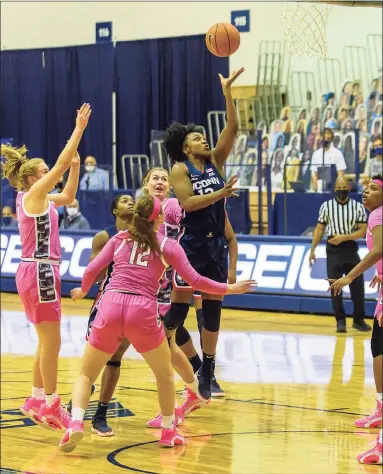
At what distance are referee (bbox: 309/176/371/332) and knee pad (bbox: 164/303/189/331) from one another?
5.31 metres

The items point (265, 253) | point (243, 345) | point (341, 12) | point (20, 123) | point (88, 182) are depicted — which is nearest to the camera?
point (243, 345)

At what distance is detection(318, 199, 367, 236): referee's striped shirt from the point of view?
1227 cm

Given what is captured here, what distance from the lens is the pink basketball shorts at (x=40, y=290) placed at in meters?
6.76

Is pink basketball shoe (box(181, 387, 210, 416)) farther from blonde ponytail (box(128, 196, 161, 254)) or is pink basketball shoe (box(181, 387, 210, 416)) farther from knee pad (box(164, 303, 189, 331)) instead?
blonde ponytail (box(128, 196, 161, 254))

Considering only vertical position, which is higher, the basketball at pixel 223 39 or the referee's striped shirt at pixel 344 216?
the basketball at pixel 223 39

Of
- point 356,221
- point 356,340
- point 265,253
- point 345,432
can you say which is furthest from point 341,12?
point 345,432

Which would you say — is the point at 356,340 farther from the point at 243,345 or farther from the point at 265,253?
the point at 265,253

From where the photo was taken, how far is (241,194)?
15453 mm

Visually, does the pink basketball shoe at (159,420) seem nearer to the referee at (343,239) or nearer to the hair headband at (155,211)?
the hair headband at (155,211)

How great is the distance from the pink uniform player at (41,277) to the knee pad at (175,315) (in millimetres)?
830

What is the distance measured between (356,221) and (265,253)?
2.31 m

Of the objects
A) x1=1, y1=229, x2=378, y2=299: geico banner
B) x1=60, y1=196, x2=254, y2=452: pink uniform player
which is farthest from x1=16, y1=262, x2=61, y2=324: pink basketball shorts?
x1=1, y1=229, x2=378, y2=299: geico banner

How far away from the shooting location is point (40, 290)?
6.77 meters

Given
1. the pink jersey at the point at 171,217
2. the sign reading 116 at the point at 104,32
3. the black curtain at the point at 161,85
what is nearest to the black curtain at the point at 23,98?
the sign reading 116 at the point at 104,32
